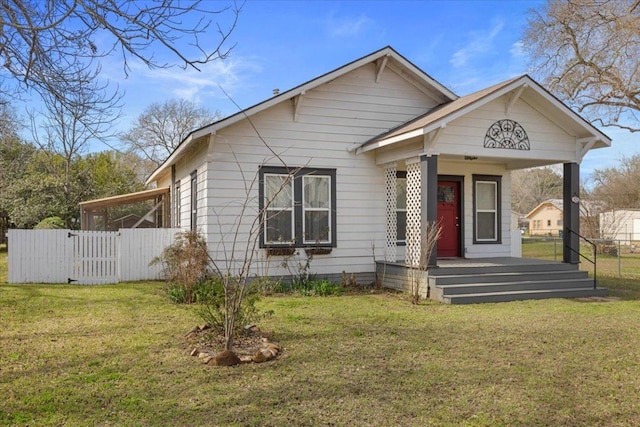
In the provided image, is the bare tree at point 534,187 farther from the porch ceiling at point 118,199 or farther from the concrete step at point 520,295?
the concrete step at point 520,295

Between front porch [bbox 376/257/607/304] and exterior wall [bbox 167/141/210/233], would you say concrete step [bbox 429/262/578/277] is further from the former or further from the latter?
exterior wall [bbox 167/141/210/233]

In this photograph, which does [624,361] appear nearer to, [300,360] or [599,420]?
[599,420]

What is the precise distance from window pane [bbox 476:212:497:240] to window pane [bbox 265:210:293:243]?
5240 millimetres

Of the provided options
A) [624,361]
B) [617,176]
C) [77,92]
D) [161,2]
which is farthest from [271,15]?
[617,176]

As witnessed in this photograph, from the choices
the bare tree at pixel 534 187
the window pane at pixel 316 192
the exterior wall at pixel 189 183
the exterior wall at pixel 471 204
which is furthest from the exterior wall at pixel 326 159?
the bare tree at pixel 534 187

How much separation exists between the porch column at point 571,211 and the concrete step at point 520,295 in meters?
0.98

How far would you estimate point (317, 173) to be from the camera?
11.4 metres

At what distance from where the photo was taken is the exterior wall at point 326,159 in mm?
10758

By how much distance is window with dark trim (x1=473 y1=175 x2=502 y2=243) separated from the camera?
1317cm

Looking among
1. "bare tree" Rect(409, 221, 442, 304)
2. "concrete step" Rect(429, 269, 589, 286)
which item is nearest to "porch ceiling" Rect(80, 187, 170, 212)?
"bare tree" Rect(409, 221, 442, 304)

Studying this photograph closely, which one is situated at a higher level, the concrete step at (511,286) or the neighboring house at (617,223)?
the neighboring house at (617,223)

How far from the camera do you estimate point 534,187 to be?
72.1 m

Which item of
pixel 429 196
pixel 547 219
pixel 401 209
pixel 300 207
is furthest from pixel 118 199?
pixel 547 219

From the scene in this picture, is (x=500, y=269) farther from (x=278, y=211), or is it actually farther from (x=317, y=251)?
(x=278, y=211)
